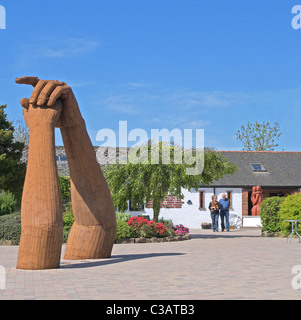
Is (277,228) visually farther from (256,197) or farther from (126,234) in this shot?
(256,197)

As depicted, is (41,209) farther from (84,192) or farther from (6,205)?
(6,205)

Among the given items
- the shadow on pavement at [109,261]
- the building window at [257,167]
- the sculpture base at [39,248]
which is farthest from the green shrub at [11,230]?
the building window at [257,167]

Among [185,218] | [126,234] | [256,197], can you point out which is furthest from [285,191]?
[126,234]

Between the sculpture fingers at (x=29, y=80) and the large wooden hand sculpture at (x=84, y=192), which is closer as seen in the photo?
the sculpture fingers at (x=29, y=80)

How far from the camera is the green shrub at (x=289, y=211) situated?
19.6 m

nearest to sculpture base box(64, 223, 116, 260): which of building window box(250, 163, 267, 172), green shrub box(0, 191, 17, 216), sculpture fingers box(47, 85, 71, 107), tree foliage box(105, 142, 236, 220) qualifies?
sculpture fingers box(47, 85, 71, 107)

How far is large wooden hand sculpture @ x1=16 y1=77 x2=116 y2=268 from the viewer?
10469 millimetres

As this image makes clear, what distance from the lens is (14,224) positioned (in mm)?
17203

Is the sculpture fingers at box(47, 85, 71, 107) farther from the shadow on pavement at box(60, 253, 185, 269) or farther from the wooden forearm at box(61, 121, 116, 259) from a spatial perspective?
the shadow on pavement at box(60, 253, 185, 269)

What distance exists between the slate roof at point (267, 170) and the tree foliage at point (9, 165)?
13.2 m

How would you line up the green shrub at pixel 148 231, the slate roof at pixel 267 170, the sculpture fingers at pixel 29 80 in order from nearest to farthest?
1. the sculpture fingers at pixel 29 80
2. the green shrub at pixel 148 231
3. the slate roof at pixel 267 170

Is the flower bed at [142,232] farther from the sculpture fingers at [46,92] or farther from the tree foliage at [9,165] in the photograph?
the tree foliage at [9,165]

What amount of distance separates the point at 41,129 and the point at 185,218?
2635 cm

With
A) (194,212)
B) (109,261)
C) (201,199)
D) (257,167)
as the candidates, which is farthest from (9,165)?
(109,261)
